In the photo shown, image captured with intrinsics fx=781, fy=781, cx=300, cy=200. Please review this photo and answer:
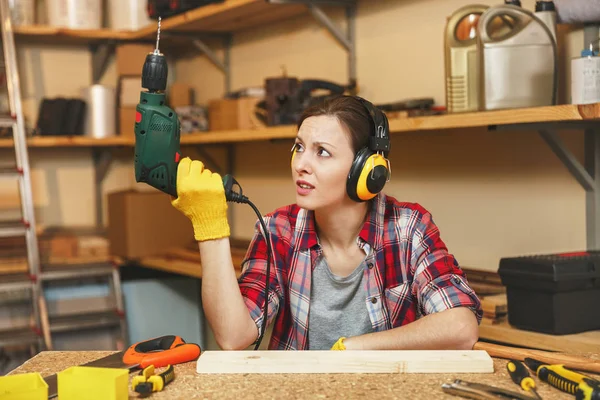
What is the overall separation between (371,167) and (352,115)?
160 millimetres

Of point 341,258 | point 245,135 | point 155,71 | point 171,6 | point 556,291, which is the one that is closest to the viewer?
point 155,71

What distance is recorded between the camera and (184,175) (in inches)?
61.3

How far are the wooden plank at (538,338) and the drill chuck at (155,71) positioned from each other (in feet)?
3.89

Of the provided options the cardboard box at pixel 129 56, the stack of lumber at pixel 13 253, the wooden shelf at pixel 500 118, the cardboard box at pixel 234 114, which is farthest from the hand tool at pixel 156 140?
the cardboard box at pixel 129 56

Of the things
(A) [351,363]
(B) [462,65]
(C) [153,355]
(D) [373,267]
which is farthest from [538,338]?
(C) [153,355]

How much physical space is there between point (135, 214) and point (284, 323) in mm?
2058

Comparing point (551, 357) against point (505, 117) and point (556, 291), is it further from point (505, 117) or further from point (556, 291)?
point (505, 117)

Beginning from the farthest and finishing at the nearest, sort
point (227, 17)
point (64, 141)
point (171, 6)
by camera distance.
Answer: point (64, 141), point (171, 6), point (227, 17)

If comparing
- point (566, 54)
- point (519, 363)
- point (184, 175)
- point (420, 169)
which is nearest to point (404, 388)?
point (519, 363)

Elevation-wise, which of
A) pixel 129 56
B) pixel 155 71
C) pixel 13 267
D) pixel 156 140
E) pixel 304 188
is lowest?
pixel 13 267

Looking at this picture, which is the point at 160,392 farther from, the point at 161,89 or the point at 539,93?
→ the point at 539,93

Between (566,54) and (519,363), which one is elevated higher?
(566,54)

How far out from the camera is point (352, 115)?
6.09ft

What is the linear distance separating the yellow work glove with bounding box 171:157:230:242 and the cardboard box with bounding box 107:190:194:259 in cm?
222
